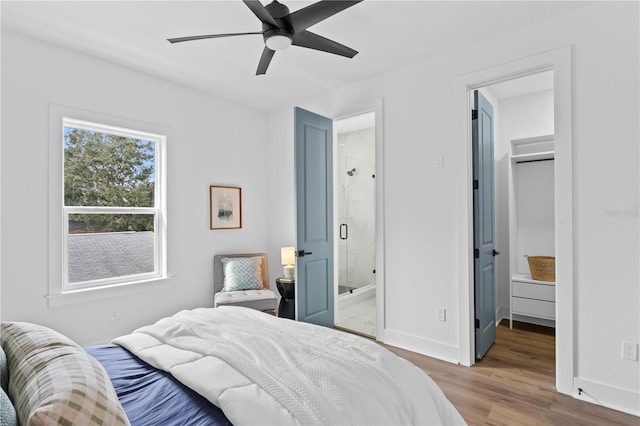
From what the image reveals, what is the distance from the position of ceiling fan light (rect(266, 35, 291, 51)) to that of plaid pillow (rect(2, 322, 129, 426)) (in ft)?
5.98

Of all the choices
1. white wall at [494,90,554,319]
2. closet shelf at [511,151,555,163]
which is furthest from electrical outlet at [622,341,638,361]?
closet shelf at [511,151,555,163]

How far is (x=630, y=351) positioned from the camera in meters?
2.24

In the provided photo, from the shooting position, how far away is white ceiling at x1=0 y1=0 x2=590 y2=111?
2.37 meters

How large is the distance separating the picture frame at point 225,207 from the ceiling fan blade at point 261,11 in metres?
2.45

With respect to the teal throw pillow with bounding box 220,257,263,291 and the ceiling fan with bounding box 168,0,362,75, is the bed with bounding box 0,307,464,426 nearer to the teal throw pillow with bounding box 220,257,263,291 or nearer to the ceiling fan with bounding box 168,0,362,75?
the ceiling fan with bounding box 168,0,362,75

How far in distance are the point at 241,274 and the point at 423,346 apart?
80.2 inches

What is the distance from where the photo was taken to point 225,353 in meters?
1.55

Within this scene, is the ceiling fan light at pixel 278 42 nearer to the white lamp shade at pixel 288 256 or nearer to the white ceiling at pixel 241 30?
the white ceiling at pixel 241 30

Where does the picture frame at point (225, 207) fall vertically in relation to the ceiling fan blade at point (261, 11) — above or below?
below

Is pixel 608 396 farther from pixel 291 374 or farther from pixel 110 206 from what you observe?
pixel 110 206

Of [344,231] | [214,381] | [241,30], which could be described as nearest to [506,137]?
[344,231]

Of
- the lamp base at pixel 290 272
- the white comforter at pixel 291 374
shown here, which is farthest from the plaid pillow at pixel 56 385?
the lamp base at pixel 290 272

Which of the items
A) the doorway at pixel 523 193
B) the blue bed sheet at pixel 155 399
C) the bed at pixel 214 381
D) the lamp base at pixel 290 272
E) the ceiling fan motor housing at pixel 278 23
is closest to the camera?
the bed at pixel 214 381

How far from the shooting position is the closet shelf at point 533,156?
12.3 feet
